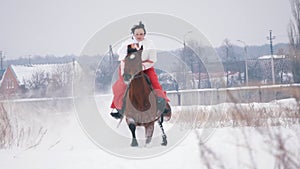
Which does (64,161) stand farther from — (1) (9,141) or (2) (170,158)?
(1) (9,141)

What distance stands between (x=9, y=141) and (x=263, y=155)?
15.8 ft

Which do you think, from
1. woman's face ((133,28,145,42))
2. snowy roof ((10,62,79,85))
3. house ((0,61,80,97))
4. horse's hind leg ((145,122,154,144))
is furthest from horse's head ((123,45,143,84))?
snowy roof ((10,62,79,85))

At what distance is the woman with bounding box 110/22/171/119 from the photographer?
6.29 m

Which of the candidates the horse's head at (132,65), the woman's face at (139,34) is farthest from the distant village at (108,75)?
the horse's head at (132,65)

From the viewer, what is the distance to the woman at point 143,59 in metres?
6.29

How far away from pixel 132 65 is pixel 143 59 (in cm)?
36

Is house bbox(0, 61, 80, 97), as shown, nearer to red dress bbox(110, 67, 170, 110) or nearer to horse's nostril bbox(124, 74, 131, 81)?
red dress bbox(110, 67, 170, 110)

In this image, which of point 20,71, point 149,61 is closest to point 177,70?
point 149,61

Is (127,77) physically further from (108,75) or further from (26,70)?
(26,70)

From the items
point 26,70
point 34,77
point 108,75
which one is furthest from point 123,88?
point 26,70

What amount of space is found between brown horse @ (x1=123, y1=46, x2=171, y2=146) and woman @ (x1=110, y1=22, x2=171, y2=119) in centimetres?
13

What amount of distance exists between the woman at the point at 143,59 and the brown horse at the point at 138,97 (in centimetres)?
13

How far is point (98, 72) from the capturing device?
28.2 ft

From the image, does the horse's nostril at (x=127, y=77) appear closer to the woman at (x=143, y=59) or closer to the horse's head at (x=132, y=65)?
the horse's head at (x=132, y=65)
